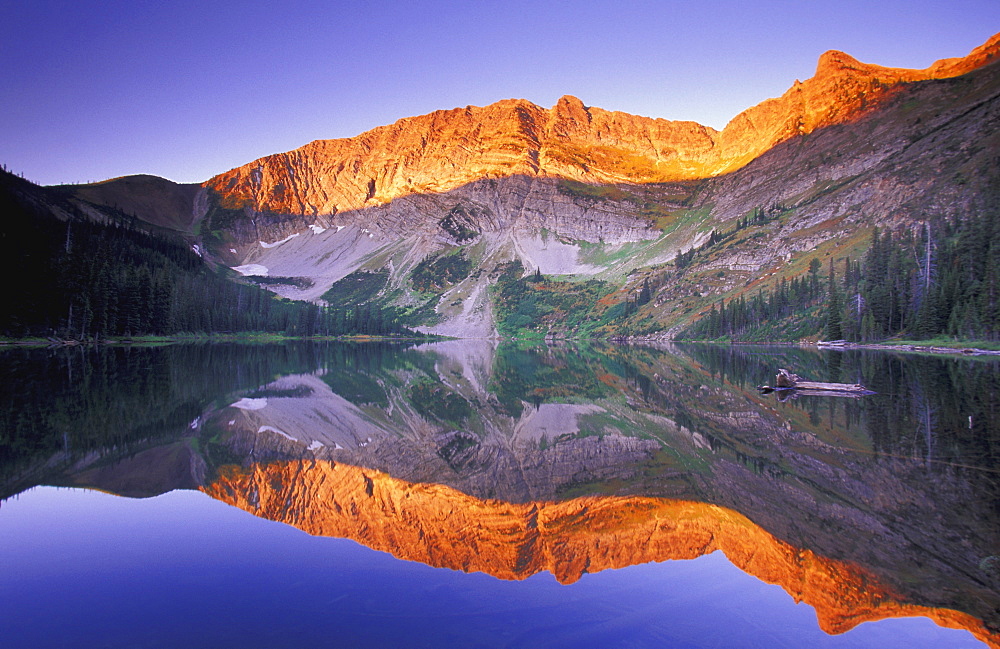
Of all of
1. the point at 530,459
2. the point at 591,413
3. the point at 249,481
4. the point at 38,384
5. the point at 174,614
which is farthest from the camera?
the point at 38,384

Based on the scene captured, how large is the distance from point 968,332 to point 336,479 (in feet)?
226

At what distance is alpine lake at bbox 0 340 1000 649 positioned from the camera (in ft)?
20.7

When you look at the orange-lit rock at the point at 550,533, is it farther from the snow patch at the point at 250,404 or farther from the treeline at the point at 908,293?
the treeline at the point at 908,293

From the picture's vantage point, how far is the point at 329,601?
22.1 ft

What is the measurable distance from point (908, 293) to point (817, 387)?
57.6m

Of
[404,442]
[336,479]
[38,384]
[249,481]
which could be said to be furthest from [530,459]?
[38,384]

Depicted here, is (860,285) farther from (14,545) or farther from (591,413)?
(14,545)

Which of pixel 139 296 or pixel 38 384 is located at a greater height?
pixel 139 296

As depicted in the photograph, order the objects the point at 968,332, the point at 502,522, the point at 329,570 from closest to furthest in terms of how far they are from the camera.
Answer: the point at 329,570
the point at 502,522
the point at 968,332

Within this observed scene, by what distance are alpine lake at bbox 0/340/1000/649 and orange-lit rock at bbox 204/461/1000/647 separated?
5 cm

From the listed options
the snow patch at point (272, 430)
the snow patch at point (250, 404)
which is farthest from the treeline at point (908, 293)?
the snow patch at point (272, 430)

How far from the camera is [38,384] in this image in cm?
2598

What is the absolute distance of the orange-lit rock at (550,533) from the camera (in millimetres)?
7129

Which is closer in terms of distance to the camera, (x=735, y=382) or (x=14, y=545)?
(x=14, y=545)
